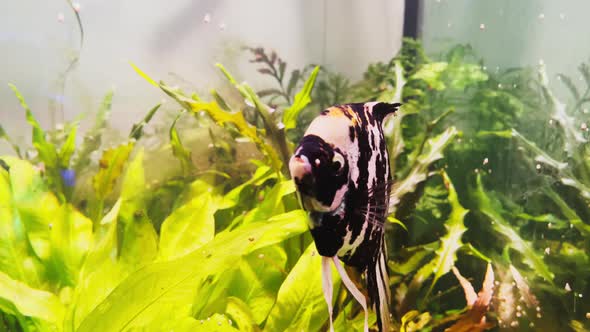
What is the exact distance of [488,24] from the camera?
1.42m

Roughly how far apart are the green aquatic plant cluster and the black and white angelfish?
7.2 inches

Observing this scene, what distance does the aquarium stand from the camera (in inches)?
27.3

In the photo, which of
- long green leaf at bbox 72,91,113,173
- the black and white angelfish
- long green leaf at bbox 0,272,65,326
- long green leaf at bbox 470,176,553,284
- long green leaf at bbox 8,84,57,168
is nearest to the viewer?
the black and white angelfish

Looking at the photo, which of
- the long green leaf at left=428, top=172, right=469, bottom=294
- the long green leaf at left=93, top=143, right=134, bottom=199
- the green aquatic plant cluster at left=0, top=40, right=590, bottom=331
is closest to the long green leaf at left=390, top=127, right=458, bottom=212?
the green aquatic plant cluster at left=0, top=40, right=590, bottom=331

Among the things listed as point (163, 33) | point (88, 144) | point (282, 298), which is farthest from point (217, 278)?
point (163, 33)

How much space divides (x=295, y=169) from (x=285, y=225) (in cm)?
43

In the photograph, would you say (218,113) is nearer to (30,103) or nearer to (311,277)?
(311,277)

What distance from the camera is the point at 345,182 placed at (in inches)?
19.6

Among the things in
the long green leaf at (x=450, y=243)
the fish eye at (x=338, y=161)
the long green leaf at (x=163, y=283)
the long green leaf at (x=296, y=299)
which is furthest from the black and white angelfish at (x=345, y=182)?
the long green leaf at (x=450, y=243)

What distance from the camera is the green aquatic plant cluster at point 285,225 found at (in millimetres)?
844

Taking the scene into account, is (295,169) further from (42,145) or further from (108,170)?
(42,145)

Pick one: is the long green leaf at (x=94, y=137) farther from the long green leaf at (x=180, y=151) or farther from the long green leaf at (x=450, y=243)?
the long green leaf at (x=450, y=243)

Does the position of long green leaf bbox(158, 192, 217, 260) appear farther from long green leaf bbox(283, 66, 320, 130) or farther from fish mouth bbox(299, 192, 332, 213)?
fish mouth bbox(299, 192, 332, 213)

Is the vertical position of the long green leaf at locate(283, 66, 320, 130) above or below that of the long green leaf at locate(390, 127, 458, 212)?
above
